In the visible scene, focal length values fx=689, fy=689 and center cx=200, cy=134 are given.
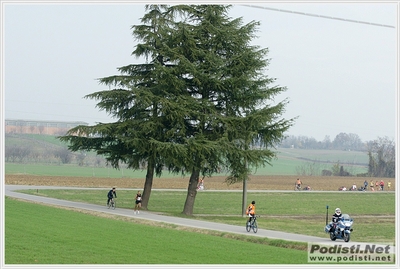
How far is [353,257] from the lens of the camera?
2114 centimetres

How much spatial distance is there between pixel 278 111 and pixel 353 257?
21033 mm

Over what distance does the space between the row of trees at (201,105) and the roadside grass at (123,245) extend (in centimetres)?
1080

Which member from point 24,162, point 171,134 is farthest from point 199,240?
point 24,162

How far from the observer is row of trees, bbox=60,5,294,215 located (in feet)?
132

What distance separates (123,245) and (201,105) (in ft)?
62.9

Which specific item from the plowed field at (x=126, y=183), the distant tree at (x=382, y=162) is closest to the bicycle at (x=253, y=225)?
the plowed field at (x=126, y=183)

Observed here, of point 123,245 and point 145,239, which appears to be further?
point 145,239

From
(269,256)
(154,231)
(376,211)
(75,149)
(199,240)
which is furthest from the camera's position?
(376,211)

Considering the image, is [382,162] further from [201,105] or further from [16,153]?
[201,105]

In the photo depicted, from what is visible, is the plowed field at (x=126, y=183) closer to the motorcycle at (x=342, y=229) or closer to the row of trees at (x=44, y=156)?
the motorcycle at (x=342, y=229)

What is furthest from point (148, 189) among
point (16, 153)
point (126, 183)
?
point (16, 153)

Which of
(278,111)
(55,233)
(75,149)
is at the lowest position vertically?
(55,233)

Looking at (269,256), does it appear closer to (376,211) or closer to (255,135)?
(255,135)

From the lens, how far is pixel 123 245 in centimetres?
2250
